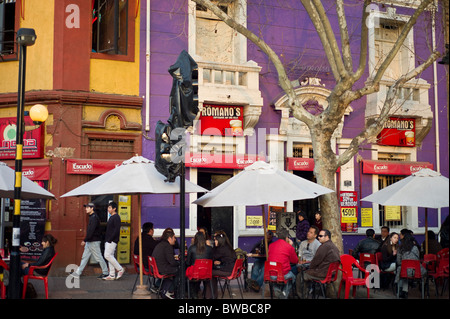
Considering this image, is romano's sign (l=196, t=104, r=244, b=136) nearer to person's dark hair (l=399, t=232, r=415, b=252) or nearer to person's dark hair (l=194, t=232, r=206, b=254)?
person's dark hair (l=194, t=232, r=206, b=254)

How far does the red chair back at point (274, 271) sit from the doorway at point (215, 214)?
19.5 ft

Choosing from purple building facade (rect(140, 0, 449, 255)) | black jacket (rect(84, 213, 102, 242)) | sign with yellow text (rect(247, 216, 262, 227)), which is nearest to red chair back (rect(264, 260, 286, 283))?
black jacket (rect(84, 213, 102, 242))

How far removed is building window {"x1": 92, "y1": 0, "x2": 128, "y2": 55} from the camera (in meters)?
15.4

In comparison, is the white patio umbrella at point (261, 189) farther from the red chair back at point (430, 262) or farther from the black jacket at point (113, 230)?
the black jacket at point (113, 230)

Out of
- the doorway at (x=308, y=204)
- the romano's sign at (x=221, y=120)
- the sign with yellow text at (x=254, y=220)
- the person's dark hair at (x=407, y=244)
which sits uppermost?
the romano's sign at (x=221, y=120)

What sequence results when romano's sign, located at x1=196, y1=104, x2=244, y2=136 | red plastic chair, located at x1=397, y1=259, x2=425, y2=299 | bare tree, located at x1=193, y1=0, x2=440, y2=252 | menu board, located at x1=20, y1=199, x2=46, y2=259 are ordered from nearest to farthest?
red plastic chair, located at x1=397, y1=259, x2=425, y2=299 → bare tree, located at x1=193, y1=0, x2=440, y2=252 → menu board, located at x1=20, y1=199, x2=46, y2=259 → romano's sign, located at x1=196, y1=104, x2=244, y2=136

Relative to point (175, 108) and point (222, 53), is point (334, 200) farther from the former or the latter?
point (222, 53)

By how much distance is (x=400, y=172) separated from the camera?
18.0 metres

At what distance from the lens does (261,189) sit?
1019 cm

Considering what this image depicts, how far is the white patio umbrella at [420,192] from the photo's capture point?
11016mm

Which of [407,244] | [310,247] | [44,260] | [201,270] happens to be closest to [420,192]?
[407,244]

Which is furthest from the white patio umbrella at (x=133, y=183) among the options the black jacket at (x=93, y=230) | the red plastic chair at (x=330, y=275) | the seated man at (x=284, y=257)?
the red plastic chair at (x=330, y=275)

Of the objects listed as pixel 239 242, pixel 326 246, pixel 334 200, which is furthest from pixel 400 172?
pixel 326 246

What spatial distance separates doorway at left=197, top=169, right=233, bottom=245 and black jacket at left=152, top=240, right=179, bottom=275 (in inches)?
217
